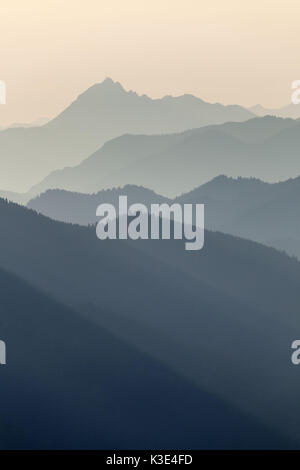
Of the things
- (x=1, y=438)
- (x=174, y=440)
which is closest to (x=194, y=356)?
(x=174, y=440)

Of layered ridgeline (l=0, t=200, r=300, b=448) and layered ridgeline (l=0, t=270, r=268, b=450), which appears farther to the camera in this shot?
layered ridgeline (l=0, t=200, r=300, b=448)

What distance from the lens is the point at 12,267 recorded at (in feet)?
584

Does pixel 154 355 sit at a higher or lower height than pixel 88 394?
higher

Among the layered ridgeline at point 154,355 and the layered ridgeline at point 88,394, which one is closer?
the layered ridgeline at point 88,394

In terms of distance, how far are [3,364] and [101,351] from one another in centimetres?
2452

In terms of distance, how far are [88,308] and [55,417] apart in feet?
147

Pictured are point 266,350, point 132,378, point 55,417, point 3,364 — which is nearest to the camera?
point 55,417

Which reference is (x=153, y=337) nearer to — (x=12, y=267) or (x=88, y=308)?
(x=88, y=308)

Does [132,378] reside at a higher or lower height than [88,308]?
lower

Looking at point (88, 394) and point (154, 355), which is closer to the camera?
point (88, 394)

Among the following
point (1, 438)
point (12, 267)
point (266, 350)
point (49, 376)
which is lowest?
point (1, 438)

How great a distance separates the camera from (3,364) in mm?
140000

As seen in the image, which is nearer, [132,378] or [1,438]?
[1,438]

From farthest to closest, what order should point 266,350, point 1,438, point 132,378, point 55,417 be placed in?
point 266,350 < point 132,378 < point 55,417 < point 1,438
